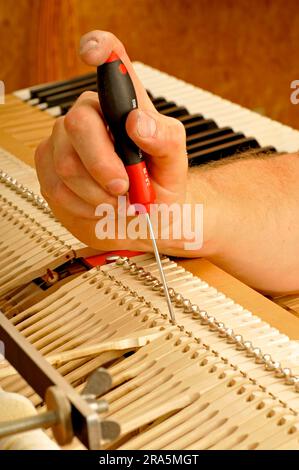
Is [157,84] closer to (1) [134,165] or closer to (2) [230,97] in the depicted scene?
(1) [134,165]

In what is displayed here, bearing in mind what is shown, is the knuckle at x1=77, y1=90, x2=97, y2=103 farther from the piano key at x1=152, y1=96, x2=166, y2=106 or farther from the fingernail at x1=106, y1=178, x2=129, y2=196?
the piano key at x1=152, y1=96, x2=166, y2=106

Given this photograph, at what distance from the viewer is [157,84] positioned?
2799mm

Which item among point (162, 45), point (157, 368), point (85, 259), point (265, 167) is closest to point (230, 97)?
point (162, 45)

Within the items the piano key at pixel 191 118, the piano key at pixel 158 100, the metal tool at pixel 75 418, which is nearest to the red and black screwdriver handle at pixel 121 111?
the metal tool at pixel 75 418

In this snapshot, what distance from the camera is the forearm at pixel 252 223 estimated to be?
73.9 inches

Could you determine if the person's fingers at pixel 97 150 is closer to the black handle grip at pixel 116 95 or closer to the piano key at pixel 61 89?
the black handle grip at pixel 116 95

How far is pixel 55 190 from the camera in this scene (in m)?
1.65

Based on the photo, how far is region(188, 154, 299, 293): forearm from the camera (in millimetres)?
1878

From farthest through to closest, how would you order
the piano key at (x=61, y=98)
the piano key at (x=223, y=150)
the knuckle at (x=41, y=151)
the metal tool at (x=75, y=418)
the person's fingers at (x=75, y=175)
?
the piano key at (x=61, y=98) < the piano key at (x=223, y=150) < the knuckle at (x=41, y=151) < the person's fingers at (x=75, y=175) < the metal tool at (x=75, y=418)

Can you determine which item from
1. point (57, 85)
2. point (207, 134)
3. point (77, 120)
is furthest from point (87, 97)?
point (57, 85)

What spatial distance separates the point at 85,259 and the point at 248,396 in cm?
58

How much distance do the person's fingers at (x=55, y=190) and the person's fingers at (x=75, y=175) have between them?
0.03 m

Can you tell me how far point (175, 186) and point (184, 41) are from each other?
3109 millimetres

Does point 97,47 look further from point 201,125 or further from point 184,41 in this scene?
point 184,41
